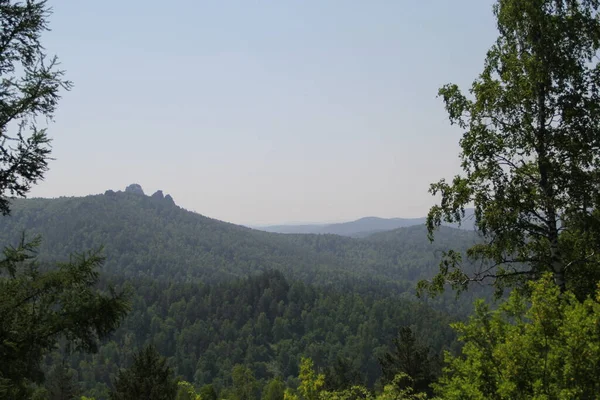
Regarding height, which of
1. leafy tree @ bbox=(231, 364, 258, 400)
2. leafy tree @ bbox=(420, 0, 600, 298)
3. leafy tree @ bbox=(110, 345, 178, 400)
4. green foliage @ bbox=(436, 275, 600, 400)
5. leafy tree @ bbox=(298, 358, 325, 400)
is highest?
leafy tree @ bbox=(420, 0, 600, 298)

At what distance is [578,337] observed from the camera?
6.33 metres

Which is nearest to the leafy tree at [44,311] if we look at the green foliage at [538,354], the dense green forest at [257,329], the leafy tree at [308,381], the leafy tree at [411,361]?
the leafy tree at [308,381]

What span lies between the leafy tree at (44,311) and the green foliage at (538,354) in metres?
6.54

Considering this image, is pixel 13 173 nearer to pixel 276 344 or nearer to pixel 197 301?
pixel 276 344

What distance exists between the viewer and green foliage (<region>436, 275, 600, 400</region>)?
639cm

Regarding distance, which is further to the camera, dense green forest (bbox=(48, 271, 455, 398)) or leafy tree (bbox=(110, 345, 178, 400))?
dense green forest (bbox=(48, 271, 455, 398))

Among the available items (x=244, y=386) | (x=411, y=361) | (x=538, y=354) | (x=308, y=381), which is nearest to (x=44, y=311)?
(x=308, y=381)

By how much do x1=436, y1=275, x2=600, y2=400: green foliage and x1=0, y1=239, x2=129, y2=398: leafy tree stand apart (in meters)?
6.54

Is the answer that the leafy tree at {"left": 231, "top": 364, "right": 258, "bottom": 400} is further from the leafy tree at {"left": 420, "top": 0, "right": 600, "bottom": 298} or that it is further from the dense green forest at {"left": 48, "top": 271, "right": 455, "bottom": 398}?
the leafy tree at {"left": 420, "top": 0, "right": 600, "bottom": 298}

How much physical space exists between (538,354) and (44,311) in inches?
332

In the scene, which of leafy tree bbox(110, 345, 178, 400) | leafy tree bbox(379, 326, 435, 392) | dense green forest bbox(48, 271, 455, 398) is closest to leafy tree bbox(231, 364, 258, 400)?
leafy tree bbox(379, 326, 435, 392)

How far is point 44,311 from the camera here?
25.9 feet

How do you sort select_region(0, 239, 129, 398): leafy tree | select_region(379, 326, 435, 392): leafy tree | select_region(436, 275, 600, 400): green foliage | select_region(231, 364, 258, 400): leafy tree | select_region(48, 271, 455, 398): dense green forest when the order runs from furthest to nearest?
select_region(48, 271, 455, 398): dense green forest < select_region(231, 364, 258, 400): leafy tree < select_region(379, 326, 435, 392): leafy tree < select_region(0, 239, 129, 398): leafy tree < select_region(436, 275, 600, 400): green foliage

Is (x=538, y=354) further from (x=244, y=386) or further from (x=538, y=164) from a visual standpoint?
(x=244, y=386)
